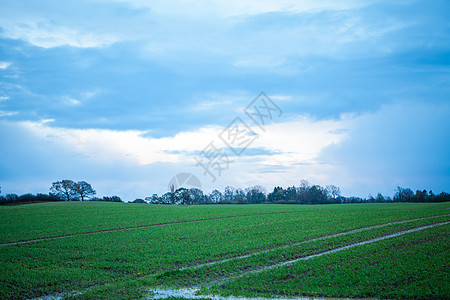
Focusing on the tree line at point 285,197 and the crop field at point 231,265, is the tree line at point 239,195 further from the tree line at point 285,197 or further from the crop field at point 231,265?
the crop field at point 231,265

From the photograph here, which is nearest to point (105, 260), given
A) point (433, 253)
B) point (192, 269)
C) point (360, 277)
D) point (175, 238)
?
point (192, 269)

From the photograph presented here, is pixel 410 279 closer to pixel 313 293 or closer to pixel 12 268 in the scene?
pixel 313 293

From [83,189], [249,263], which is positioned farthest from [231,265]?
[83,189]

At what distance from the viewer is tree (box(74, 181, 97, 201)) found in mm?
119194

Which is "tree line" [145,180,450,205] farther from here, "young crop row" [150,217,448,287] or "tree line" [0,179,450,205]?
"young crop row" [150,217,448,287]

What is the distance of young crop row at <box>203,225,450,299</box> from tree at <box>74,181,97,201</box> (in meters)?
116

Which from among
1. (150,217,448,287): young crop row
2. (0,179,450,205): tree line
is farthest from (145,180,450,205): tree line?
(150,217,448,287): young crop row

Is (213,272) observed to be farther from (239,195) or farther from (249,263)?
(239,195)

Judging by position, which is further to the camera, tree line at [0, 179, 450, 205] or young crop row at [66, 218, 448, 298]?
tree line at [0, 179, 450, 205]

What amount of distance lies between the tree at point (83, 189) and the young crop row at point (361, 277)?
11588 centimetres

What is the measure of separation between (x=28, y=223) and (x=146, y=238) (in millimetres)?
22972

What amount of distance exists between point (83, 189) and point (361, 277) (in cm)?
12179

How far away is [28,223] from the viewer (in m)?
43.8

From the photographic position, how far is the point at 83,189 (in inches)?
4754
